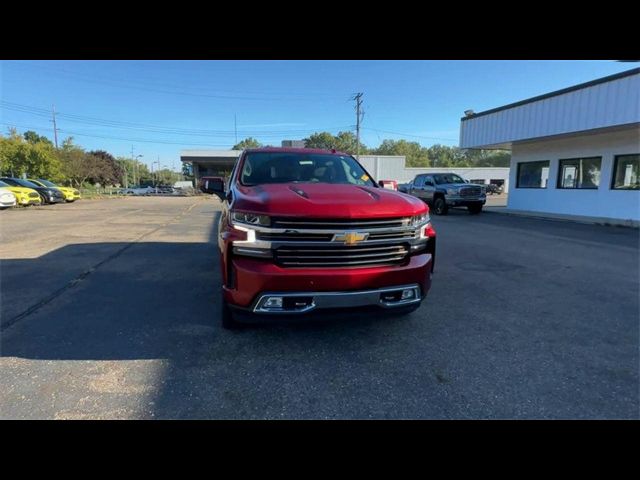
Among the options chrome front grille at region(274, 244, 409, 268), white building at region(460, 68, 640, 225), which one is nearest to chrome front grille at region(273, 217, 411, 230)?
chrome front grille at region(274, 244, 409, 268)

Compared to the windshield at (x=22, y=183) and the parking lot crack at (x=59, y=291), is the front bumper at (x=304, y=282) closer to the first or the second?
the parking lot crack at (x=59, y=291)

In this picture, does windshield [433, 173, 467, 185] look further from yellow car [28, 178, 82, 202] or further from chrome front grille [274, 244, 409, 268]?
yellow car [28, 178, 82, 202]

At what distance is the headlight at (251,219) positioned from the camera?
284 centimetres

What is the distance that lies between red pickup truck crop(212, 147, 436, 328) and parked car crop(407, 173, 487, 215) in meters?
14.2

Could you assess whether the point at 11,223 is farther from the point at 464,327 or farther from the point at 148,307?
the point at 464,327

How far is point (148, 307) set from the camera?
14.5 ft

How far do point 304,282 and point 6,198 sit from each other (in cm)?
2193

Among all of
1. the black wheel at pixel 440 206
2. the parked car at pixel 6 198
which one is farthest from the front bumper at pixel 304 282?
the parked car at pixel 6 198

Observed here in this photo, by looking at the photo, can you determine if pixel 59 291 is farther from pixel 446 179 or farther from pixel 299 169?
pixel 446 179

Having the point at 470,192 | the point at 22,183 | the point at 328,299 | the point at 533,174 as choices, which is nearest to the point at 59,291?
the point at 328,299

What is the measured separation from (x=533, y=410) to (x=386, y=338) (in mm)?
1378

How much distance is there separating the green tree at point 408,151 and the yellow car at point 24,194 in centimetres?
10021

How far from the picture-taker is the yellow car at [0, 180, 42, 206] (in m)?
18.8
